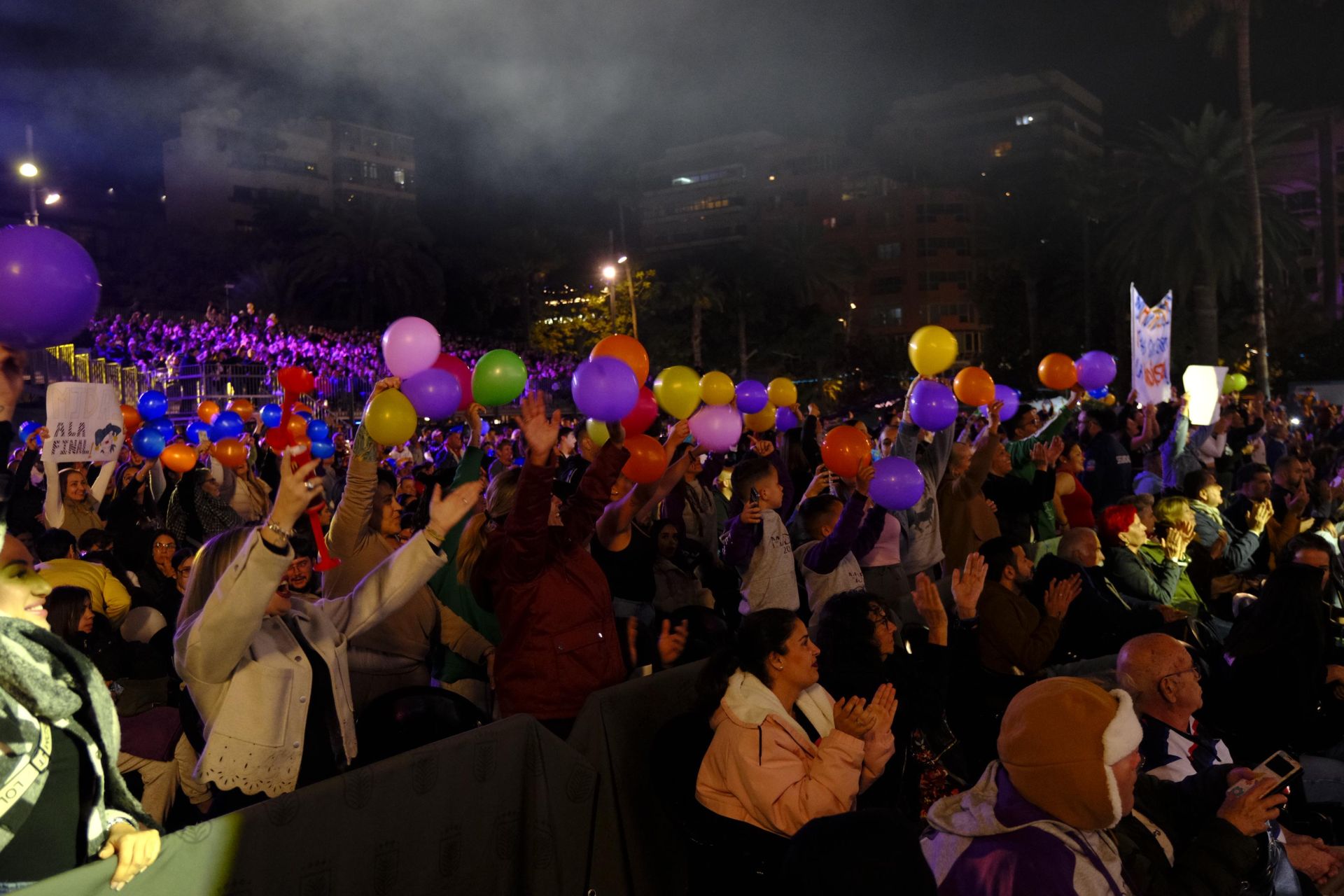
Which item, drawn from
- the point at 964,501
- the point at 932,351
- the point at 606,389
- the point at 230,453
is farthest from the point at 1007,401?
the point at 230,453

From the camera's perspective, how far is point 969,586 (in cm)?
431

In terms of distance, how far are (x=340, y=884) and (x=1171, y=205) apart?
32523 mm

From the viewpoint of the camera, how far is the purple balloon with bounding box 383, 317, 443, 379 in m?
5.58

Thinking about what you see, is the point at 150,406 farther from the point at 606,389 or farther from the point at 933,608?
the point at 933,608

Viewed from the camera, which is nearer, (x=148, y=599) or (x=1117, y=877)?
(x=1117, y=877)

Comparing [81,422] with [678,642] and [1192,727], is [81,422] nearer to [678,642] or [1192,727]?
[678,642]

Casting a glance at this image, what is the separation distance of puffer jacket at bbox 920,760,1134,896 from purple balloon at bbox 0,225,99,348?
2.92 m

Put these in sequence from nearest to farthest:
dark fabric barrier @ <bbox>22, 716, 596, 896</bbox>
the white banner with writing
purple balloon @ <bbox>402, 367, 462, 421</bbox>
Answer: dark fabric barrier @ <bbox>22, 716, 596, 896</bbox> < purple balloon @ <bbox>402, 367, 462, 421</bbox> < the white banner with writing

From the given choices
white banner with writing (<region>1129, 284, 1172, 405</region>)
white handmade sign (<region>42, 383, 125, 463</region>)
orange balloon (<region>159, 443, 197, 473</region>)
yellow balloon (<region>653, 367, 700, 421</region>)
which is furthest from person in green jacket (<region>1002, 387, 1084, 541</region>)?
white handmade sign (<region>42, 383, 125, 463</region>)

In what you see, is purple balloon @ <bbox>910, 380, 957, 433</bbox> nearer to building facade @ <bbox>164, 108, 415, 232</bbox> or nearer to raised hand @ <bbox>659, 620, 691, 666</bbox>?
raised hand @ <bbox>659, 620, 691, 666</bbox>

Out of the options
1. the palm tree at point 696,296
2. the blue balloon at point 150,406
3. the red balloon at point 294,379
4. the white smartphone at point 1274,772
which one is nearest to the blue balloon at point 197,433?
the blue balloon at point 150,406

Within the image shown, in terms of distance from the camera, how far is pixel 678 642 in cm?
449

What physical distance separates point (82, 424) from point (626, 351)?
18.9 ft

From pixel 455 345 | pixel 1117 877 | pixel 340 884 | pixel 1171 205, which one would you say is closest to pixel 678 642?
pixel 340 884
